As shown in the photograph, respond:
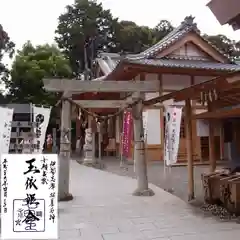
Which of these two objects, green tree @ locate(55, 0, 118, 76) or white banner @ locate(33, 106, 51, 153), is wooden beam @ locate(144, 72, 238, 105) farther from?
green tree @ locate(55, 0, 118, 76)

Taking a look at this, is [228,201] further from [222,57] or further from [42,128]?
[222,57]

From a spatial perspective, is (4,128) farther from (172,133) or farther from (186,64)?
(186,64)

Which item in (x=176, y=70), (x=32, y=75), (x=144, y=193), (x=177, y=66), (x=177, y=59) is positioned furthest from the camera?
(x=32, y=75)

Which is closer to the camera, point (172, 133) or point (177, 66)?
point (172, 133)

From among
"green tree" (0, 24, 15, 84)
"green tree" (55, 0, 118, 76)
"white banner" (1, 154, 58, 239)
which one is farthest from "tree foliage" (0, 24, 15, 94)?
"white banner" (1, 154, 58, 239)

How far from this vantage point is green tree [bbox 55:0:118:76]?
39312 millimetres

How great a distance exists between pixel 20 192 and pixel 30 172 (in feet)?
0.76

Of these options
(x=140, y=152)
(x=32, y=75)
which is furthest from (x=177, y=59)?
(x=32, y=75)

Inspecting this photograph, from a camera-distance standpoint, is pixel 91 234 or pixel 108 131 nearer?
pixel 91 234

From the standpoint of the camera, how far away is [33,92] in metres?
27.8

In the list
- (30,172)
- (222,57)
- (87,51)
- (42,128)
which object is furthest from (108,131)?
(30,172)

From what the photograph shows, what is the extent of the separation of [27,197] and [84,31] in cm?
3798

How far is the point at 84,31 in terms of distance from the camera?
4016 cm

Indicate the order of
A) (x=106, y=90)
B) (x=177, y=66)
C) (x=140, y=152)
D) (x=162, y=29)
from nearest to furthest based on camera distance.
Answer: (x=106, y=90) → (x=140, y=152) → (x=177, y=66) → (x=162, y=29)
